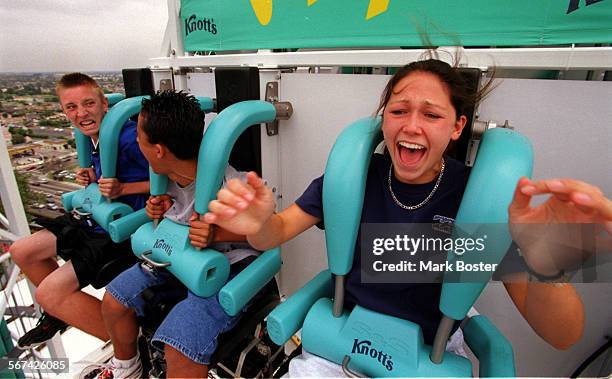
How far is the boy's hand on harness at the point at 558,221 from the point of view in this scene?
44cm

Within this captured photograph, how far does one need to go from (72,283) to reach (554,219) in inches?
64.9

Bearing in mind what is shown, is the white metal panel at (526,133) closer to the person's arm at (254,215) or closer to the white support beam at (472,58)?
the white support beam at (472,58)

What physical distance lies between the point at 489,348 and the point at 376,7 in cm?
101

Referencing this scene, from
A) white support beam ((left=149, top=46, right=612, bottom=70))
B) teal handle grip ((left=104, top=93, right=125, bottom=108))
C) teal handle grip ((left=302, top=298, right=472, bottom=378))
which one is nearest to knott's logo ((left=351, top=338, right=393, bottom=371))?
teal handle grip ((left=302, top=298, right=472, bottom=378))

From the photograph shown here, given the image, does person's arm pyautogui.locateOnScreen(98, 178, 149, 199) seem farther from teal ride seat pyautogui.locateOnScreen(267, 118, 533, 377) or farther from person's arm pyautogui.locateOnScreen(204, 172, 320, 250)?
teal ride seat pyautogui.locateOnScreen(267, 118, 533, 377)

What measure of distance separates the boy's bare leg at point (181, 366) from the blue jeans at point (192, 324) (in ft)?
0.10

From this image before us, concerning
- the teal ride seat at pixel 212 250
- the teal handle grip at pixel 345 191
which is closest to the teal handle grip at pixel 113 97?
the teal ride seat at pixel 212 250

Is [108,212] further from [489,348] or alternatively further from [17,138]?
[489,348]

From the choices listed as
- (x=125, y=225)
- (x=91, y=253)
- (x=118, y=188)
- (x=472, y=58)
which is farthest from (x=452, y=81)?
(x=91, y=253)

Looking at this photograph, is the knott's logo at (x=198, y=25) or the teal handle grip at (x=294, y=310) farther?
the knott's logo at (x=198, y=25)

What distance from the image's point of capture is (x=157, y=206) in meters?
1.15

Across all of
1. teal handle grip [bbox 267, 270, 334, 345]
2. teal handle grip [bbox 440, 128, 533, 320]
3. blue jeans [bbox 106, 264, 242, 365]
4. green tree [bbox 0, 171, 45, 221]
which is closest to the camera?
teal handle grip [bbox 440, 128, 533, 320]

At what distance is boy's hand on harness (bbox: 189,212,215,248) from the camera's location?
3.15ft

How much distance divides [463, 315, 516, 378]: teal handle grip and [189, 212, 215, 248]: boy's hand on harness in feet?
2.56
